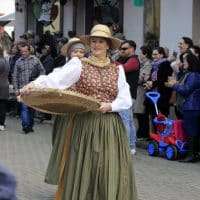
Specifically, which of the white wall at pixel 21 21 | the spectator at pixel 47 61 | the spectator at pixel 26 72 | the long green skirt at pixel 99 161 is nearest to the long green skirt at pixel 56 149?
the long green skirt at pixel 99 161

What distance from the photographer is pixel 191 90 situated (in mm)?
9461

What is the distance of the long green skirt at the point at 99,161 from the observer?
18.0 feet

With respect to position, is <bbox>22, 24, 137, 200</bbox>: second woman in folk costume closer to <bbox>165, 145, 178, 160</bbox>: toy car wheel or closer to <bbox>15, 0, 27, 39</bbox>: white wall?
<bbox>165, 145, 178, 160</bbox>: toy car wheel

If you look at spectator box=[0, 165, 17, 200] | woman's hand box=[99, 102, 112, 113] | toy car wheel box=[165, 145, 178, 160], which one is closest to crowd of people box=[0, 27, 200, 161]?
toy car wheel box=[165, 145, 178, 160]

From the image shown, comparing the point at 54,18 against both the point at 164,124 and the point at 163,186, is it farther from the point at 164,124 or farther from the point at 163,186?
A: the point at 163,186

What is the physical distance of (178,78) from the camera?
10.1 metres

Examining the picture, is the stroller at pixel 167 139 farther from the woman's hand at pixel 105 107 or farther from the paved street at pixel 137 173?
the woman's hand at pixel 105 107

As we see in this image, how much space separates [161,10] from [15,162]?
19.3ft

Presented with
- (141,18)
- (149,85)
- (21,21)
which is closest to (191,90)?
(149,85)

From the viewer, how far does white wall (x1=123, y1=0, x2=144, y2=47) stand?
50.8 feet

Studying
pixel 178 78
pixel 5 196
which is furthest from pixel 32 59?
pixel 5 196

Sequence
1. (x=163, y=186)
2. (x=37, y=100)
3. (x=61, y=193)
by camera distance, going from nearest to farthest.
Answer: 1. (x=37, y=100)
2. (x=61, y=193)
3. (x=163, y=186)

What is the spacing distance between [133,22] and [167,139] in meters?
6.34

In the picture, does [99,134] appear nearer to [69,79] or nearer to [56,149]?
[69,79]
